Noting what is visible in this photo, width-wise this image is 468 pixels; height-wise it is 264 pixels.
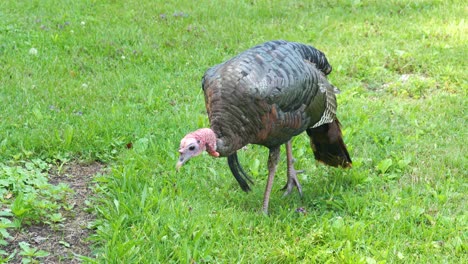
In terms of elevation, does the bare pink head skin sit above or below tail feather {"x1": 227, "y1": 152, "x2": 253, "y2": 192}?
above

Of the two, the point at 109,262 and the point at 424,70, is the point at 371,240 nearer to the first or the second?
the point at 109,262

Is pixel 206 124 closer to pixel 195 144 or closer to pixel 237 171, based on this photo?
pixel 237 171

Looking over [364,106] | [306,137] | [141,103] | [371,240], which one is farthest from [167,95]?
[371,240]

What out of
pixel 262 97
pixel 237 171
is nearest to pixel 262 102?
pixel 262 97

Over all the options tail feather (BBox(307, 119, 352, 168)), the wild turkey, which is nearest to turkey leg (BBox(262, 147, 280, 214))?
the wild turkey

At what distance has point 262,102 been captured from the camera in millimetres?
4082

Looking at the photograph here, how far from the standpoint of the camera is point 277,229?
4.36m

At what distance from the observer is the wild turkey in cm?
405

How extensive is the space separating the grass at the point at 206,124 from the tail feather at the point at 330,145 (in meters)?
0.18

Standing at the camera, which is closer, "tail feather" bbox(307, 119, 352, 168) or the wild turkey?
the wild turkey

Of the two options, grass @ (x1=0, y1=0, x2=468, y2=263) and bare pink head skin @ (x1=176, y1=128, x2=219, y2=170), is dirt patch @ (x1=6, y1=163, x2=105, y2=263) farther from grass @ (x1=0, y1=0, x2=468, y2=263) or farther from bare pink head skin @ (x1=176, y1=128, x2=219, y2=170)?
bare pink head skin @ (x1=176, y1=128, x2=219, y2=170)

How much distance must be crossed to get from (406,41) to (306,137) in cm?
276

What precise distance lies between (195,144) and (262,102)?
536mm

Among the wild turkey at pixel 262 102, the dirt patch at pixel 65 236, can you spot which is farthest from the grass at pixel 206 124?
the wild turkey at pixel 262 102
